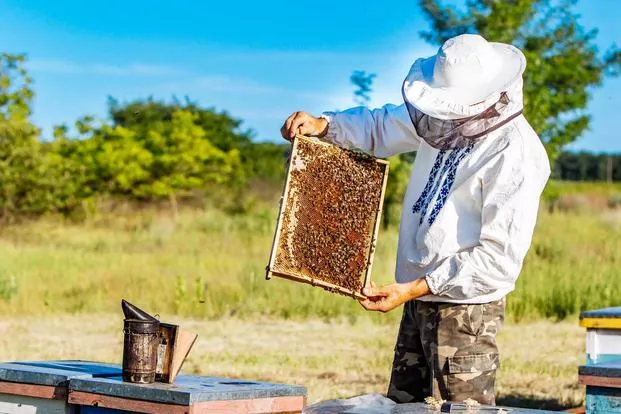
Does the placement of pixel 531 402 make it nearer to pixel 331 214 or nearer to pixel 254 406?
pixel 331 214

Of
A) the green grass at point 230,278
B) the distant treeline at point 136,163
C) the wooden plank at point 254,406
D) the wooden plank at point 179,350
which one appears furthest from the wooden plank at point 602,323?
the distant treeline at point 136,163

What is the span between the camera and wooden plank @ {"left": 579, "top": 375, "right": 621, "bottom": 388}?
407 centimetres

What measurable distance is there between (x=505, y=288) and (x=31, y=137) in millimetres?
19118

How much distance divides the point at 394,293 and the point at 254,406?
2.04ft

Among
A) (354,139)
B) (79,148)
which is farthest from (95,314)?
(79,148)

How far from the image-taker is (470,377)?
3.74 metres

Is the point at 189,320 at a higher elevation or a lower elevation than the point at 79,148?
lower

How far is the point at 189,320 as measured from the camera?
36.5 ft

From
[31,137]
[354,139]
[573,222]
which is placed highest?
[31,137]

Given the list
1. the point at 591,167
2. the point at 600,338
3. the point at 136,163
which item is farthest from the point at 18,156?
the point at 591,167

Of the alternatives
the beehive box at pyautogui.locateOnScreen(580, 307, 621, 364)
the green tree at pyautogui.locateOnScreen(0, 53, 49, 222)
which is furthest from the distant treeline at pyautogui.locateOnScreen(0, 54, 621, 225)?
the beehive box at pyautogui.locateOnScreen(580, 307, 621, 364)

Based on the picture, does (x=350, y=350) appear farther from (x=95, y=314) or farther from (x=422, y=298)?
(x=422, y=298)

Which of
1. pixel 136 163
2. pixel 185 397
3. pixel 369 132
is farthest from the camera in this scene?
pixel 136 163

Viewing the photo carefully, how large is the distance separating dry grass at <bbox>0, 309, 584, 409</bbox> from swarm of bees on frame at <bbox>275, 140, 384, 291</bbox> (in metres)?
3.27
